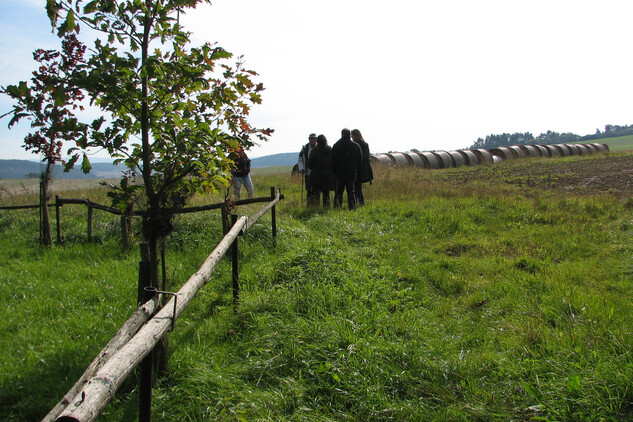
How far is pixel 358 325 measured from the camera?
367 cm

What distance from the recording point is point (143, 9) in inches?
106

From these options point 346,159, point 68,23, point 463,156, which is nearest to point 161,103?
point 68,23

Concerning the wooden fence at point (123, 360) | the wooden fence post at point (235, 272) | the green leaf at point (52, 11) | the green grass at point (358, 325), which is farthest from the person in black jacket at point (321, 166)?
the green leaf at point (52, 11)

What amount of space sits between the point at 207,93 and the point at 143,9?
0.64 meters

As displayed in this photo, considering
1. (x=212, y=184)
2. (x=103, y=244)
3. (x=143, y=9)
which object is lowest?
(x=103, y=244)

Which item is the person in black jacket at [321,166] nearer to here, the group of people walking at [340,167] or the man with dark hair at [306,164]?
the group of people walking at [340,167]

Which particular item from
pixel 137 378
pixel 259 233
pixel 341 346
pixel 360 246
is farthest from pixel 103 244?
pixel 341 346

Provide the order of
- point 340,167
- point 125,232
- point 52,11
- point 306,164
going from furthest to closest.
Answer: point 306,164
point 340,167
point 125,232
point 52,11

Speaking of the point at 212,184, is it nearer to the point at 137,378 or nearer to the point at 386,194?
the point at 137,378

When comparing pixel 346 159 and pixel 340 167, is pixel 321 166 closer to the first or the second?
pixel 340 167

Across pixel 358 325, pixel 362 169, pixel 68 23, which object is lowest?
pixel 358 325

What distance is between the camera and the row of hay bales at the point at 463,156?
24.6 metres

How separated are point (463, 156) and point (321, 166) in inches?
817

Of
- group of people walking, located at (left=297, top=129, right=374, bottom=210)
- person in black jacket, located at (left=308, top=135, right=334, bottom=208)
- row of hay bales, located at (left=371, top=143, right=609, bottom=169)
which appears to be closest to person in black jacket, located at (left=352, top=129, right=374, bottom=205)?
group of people walking, located at (left=297, top=129, right=374, bottom=210)
